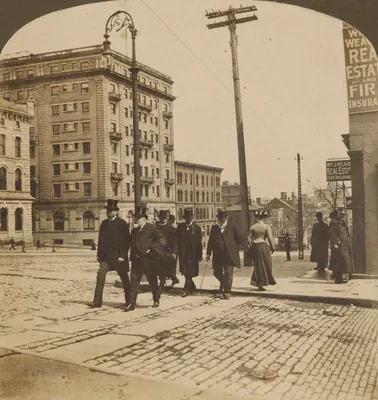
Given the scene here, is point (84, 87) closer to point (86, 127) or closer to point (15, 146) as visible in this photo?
point (86, 127)

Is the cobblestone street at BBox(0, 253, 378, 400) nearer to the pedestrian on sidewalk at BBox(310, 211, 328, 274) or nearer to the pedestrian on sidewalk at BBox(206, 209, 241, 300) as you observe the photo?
the pedestrian on sidewalk at BBox(206, 209, 241, 300)

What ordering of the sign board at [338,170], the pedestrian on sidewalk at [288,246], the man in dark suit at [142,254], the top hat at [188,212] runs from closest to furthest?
1. the sign board at [338,170]
2. the man in dark suit at [142,254]
3. the top hat at [188,212]
4. the pedestrian on sidewalk at [288,246]

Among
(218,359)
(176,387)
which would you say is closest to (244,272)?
(218,359)

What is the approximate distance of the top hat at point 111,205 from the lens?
169 inches

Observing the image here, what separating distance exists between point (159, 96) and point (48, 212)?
4.59 ft

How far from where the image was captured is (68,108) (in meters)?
4.21

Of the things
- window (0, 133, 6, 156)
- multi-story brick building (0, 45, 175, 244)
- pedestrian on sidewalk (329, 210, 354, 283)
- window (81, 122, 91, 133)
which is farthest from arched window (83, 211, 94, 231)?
pedestrian on sidewalk (329, 210, 354, 283)

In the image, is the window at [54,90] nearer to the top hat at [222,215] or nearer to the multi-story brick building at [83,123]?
the multi-story brick building at [83,123]

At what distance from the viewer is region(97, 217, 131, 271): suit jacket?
15.1ft

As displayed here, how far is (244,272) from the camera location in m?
5.30

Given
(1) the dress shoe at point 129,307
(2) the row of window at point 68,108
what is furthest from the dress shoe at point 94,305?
(2) the row of window at point 68,108

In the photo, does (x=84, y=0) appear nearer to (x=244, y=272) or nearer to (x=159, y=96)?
(x=159, y=96)

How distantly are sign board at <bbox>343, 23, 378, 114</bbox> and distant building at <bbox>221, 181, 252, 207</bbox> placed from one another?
1058 millimetres

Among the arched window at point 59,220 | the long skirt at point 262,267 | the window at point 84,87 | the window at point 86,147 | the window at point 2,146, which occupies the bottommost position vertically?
the long skirt at point 262,267
